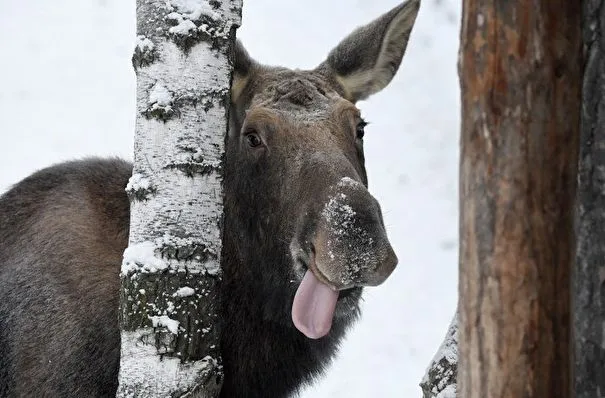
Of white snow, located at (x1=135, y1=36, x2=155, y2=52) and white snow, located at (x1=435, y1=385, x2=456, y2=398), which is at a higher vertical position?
white snow, located at (x1=135, y1=36, x2=155, y2=52)

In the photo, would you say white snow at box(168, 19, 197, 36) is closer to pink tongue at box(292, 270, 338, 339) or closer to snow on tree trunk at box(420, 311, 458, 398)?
pink tongue at box(292, 270, 338, 339)

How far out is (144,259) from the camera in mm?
3455

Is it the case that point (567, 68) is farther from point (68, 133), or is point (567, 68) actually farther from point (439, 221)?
point (68, 133)

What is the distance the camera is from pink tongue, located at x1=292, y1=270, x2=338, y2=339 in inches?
145

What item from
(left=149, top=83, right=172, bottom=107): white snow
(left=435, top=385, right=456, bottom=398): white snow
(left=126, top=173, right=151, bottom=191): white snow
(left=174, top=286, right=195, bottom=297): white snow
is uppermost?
(left=149, top=83, right=172, bottom=107): white snow

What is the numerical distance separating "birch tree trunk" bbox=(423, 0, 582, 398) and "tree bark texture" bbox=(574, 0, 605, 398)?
0.06 meters

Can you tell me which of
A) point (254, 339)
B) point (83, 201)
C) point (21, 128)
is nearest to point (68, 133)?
point (21, 128)

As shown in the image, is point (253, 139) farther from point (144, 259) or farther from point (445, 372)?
point (445, 372)

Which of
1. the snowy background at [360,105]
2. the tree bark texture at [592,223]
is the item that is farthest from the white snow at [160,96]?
the snowy background at [360,105]

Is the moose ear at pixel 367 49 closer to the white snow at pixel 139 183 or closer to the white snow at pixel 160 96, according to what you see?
the white snow at pixel 160 96

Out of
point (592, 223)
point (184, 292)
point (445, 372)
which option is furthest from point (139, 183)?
point (592, 223)

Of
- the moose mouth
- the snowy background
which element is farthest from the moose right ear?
the snowy background

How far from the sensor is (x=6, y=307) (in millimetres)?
4441

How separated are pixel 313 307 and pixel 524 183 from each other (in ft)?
5.18
